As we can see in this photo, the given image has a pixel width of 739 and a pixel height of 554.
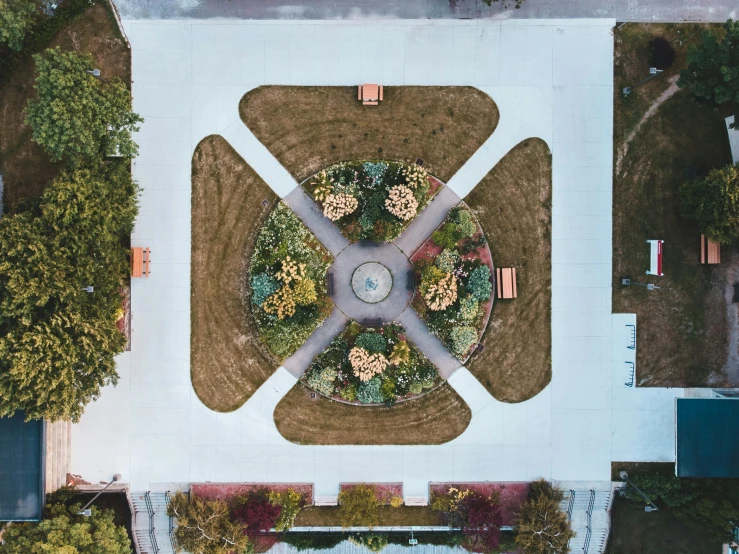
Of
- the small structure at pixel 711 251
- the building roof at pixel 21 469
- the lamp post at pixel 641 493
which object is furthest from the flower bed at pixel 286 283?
the small structure at pixel 711 251

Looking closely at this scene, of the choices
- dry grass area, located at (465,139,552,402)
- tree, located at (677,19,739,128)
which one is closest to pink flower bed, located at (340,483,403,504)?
dry grass area, located at (465,139,552,402)

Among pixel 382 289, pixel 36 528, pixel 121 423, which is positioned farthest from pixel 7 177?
pixel 382 289

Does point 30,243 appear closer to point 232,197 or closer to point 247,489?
point 232,197

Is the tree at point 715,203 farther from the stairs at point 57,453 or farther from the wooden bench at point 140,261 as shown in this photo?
the stairs at point 57,453

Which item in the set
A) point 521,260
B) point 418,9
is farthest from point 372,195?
point 418,9

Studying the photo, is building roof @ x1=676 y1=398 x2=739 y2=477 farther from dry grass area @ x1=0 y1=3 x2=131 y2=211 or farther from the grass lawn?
dry grass area @ x1=0 y1=3 x2=131 y2=211

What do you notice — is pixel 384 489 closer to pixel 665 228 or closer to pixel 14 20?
pixel 665 228
